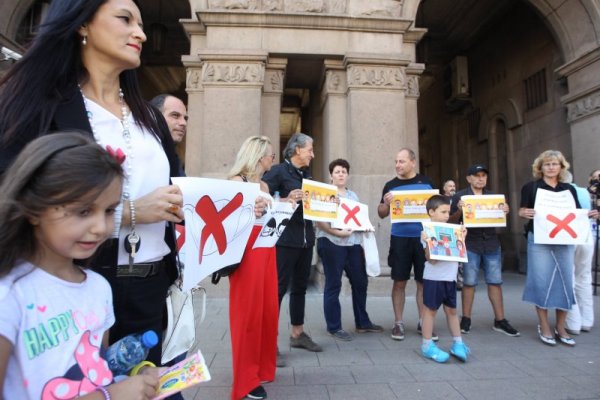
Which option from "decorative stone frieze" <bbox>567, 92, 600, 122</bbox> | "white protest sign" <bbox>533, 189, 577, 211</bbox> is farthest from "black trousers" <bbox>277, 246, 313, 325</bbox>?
"decorative stone frieze" <bbox>567, 92, 600, 122</bbox>

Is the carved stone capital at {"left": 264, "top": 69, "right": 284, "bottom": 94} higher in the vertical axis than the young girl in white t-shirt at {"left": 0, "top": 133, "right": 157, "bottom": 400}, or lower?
higher

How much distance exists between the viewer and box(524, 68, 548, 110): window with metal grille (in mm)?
11156

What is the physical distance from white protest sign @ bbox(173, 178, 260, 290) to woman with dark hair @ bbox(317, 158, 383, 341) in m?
2.13

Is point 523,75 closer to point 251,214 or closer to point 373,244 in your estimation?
point 373,244

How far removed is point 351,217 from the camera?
16.0 feet

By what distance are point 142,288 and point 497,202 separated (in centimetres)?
477

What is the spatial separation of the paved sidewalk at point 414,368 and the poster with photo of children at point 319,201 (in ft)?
4.90

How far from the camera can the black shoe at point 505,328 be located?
15.5ft

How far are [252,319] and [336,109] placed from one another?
18.0ft

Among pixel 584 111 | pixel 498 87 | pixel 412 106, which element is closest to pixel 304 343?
pixel 412 106

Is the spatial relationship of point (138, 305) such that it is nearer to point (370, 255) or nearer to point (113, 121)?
point (113, 121)

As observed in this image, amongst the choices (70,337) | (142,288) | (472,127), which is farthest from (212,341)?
(472,127)

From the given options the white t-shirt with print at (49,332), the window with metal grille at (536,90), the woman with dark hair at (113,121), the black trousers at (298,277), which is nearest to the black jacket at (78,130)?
the woman with dark hair at (113,121)

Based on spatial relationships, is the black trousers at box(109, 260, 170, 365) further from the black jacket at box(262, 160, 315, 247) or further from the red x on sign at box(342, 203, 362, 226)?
the red x on sign at box(342, 203, 362, 226)
